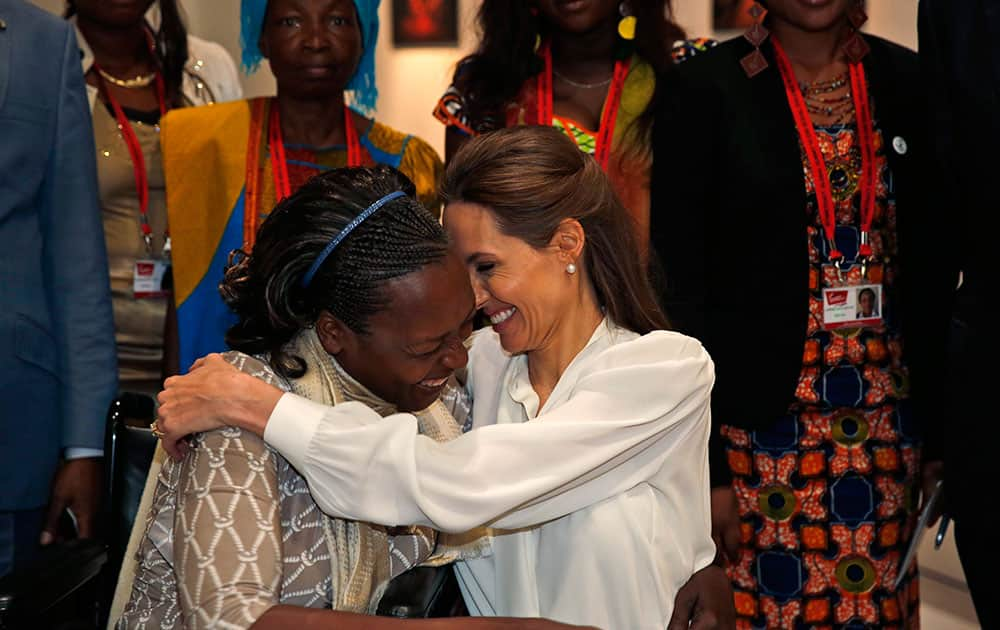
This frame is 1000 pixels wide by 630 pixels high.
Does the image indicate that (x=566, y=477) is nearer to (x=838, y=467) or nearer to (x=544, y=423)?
(x=544, y=423)

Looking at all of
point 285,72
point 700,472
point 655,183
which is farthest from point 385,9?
point 700,472

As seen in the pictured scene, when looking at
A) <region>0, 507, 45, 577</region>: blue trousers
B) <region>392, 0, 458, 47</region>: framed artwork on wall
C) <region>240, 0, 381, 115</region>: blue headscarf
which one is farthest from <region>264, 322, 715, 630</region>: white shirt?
<region>392, 0, 458, 47</region>: framed artwork on wall

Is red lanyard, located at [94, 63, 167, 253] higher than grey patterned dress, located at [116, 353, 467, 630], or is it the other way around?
red lanyard, located at [94, 63, 167, 253]

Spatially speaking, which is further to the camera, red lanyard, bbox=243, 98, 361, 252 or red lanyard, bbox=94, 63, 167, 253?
red lanyard, bbox=94, 63, 167, 253

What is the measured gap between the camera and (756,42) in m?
2.64

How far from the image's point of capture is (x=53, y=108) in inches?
96.0

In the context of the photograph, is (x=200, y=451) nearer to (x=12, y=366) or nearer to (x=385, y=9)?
(x=12, y=366)

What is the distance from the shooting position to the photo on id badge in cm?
255

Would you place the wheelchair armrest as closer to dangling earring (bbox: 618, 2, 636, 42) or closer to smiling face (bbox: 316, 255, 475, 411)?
smiling face (bbox: 316, 255, 475, 411)

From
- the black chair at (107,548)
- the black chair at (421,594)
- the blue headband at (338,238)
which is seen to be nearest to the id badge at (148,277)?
the black chair at (107,548)

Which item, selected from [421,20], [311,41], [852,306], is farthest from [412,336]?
[421,20]

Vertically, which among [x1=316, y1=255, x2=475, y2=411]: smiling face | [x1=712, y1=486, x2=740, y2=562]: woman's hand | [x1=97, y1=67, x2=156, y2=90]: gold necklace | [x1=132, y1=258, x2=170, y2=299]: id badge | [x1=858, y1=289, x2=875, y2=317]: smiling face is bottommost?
[x1=712, y1=486, x2=740, y2=562]: woman's hand

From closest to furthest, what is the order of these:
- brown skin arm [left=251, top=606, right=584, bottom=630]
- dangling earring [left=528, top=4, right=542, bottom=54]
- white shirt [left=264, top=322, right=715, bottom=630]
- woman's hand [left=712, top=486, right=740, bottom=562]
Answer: brown skin arm [left=251, top=606, right=584, bottom=630], white shirt [left=264, top=322, right=715, bottom=630], woman's hand [left=712, top=486, right=740, bottom=562], dangling earring [left=528, top=4, right=542, bottom=54]

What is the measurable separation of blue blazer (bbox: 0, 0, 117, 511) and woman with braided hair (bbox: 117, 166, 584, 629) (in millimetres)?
654
